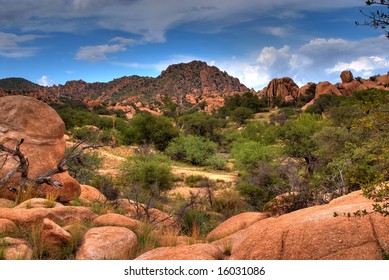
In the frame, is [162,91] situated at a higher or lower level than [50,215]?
higher

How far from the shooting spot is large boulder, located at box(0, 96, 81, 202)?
11.4 metres

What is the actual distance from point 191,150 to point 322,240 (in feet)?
114

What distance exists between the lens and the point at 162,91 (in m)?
130

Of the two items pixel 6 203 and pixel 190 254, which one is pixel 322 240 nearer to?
pixel 190 254

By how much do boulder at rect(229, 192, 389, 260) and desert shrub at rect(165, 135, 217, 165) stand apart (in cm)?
3296

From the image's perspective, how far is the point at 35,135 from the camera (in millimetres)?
11969

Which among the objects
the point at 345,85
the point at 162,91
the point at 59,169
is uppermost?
the point at 162,91

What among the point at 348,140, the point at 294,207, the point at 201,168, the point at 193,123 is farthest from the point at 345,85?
the point at 294,207

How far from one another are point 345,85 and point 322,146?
6461 cm

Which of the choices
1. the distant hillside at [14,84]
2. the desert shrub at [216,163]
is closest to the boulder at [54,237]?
the desert shrub at [216,163]

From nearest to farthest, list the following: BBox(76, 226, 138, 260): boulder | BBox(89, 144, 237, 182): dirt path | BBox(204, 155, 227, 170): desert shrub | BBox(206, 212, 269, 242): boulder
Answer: BBox(76, 226, 138, 260): boulder → BBox(206, 212, 269, 242): boulder → BBox(89, 144, 237, 182): dirt path → BBox(204, 155, 227, 170): desert shrub

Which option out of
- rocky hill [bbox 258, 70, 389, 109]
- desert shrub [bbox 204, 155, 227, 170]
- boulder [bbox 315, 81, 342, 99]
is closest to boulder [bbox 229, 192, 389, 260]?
desert shrub [bbox 204, 155, 227, 170]

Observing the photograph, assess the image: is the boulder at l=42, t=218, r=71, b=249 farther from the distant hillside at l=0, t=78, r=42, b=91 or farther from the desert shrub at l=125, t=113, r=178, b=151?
the distant hillside at l=0, t=78, r=42, b=91
